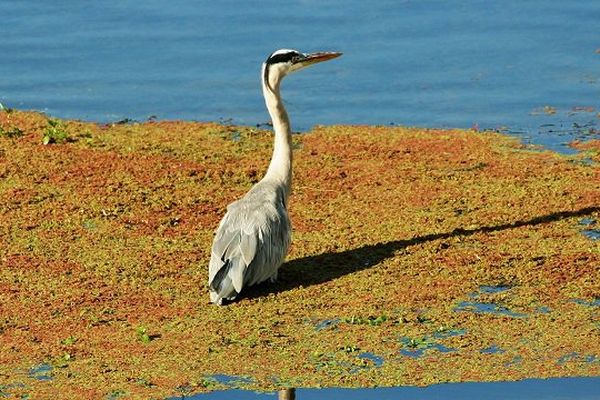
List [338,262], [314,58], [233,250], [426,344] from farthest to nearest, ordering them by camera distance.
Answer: [314,58], [338,262], [233,250], [426,344]

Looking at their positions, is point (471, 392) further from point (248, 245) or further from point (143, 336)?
point (248, 245)

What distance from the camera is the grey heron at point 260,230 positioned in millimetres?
9797

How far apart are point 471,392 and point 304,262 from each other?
2.66 metres

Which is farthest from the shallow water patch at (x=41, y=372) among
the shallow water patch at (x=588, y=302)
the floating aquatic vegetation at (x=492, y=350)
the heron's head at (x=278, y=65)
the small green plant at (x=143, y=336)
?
the shallow water patch at (x=588, y=302)

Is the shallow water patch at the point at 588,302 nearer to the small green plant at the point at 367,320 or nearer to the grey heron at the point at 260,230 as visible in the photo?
the small green plant at the point at 367,320

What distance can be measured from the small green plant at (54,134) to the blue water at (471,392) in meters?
5.79

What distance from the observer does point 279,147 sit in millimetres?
10969

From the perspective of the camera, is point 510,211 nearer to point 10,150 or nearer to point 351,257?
point 351,257

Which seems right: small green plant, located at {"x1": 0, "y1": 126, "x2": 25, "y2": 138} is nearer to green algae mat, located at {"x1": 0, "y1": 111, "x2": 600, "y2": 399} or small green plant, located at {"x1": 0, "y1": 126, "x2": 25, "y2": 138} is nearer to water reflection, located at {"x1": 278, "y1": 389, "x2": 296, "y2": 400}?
green algae mat, located at {"x1": 0, "y1": 111, "x2": 600, "y2": 399}

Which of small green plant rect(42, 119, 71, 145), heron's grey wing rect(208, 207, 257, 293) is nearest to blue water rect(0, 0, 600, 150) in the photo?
small green plant rect(42, 119, 71, 145)

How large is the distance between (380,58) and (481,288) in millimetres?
6224

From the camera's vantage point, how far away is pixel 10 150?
13.4 meters

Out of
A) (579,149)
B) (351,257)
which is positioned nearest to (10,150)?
(351,257)

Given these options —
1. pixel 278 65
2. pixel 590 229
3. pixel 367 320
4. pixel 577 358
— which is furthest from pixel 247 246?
pixel 590 229
